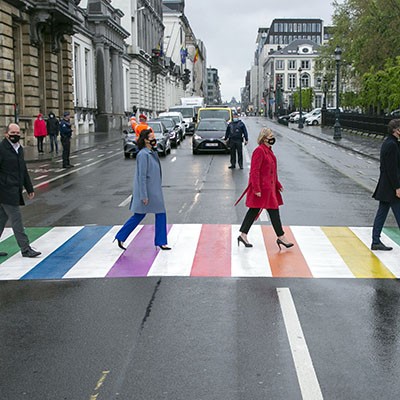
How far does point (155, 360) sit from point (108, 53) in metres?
50.8

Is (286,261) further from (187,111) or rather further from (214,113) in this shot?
(187,111)

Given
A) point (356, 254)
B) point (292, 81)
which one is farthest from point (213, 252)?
point (292, 81)

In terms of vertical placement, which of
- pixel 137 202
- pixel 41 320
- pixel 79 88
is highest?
pixel 79 88

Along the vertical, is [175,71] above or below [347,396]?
above

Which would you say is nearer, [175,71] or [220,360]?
[220,360]

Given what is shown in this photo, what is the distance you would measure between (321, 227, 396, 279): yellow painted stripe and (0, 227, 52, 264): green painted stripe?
15.3ft

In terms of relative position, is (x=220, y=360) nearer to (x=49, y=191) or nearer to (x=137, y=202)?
(x=137, y=202)

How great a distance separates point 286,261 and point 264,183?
122 centimetres

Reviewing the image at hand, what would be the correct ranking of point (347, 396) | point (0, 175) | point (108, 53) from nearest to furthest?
point (347, 396) < point (0, 175) < point (108, 53)

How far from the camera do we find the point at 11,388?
4.46 meters

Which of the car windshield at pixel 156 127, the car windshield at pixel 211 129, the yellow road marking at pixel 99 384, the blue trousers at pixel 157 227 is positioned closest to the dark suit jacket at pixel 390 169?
the blue trousers at pixel 157 227

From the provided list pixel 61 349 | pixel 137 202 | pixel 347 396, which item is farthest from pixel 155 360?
pixel 137 202

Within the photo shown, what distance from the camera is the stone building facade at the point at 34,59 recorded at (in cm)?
3053

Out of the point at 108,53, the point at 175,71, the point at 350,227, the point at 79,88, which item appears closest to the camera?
the point at 350,227
